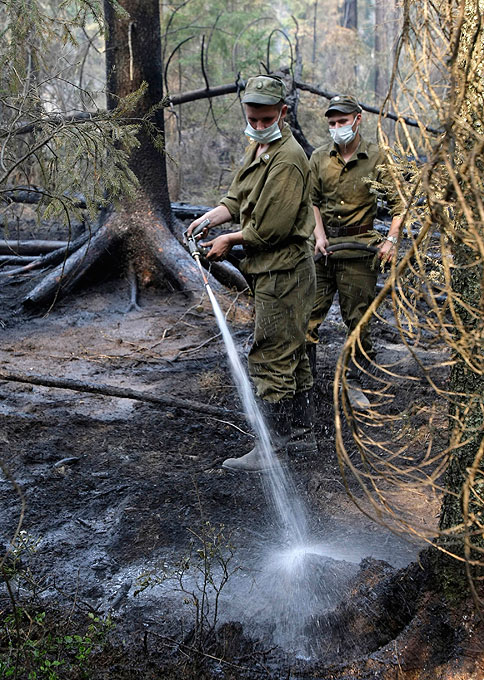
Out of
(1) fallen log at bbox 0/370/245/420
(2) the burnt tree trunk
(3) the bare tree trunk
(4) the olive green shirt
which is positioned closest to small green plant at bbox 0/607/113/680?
(1) fallen log at bbox 0/370/245/420

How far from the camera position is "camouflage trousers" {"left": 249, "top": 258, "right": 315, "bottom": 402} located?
4.56 metres

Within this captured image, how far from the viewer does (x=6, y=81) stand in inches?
157

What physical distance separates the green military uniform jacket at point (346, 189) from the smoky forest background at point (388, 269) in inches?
14.5

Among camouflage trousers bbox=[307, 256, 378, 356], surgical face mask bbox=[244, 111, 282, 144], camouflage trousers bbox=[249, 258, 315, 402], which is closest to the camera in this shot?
surgical face mask bbox=[244, 111, 282, 144]

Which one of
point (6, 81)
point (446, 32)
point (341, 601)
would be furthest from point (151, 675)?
point (6, 81)

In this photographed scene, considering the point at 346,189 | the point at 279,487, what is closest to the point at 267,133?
the point at 346,189

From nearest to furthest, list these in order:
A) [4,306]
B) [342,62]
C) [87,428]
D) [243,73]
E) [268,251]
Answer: [268,251] → [87,428] → [4,306] → [243,73] → [342,62]

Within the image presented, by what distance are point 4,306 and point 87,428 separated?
4.02m

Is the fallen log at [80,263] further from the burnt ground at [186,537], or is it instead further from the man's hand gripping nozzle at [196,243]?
the man's hand gripping nozzle at [196,243]

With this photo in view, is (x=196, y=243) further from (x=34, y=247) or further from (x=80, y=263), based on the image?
(x=34, y=247)

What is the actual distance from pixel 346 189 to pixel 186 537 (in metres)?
3.33

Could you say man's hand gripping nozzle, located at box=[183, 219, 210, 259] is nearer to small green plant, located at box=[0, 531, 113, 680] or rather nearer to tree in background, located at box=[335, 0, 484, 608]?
tree in background, located at box=[335, 0, 484, 608]

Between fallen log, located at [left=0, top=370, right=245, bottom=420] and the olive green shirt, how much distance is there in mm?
1268

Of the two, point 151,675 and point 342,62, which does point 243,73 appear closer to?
point 342,62
